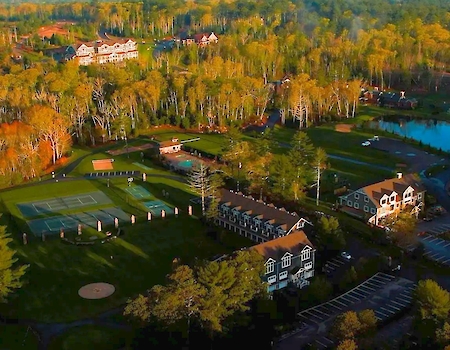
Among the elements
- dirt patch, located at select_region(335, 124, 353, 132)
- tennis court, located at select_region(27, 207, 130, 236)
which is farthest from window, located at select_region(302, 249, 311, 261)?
dirt patch, located at select_region(335, 124, 353, 132)

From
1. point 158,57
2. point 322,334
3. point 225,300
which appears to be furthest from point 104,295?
point 158,57

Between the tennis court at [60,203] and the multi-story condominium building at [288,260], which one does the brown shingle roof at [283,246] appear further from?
the tennis court at [60,203]

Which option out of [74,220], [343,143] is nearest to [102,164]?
[74,220]

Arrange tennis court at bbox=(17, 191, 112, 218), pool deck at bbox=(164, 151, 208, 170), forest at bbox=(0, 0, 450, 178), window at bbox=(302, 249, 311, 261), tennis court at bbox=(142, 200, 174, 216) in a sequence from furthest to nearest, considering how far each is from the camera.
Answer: forest at bbox=(0, 0, 450, 178) → pool deck at bbox=(164, 151, 208, 170) → tennis court at bbox=(17, 191, 112, 218) → tennis court at bbox=(142, 200, 174, 216) → window at bbox=(302, 249, 311, 261)

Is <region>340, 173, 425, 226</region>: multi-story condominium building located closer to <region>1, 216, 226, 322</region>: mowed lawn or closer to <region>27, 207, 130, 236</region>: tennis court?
<region>1, 216, 226, 322</region>: mowed lawn

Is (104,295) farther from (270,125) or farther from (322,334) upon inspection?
(270,125)
